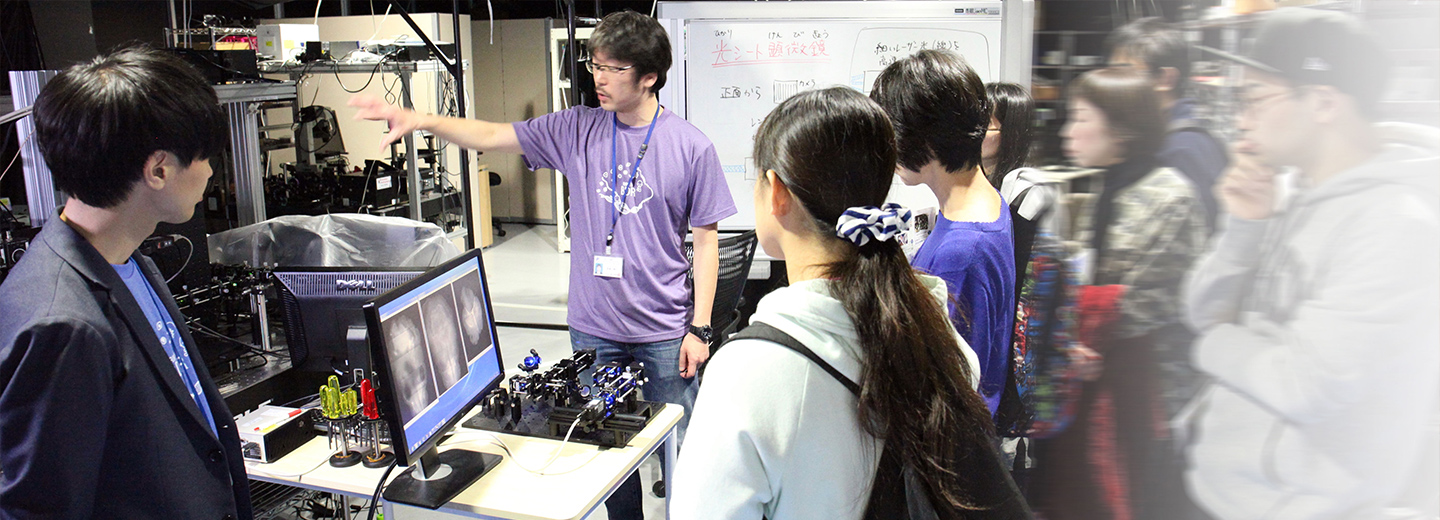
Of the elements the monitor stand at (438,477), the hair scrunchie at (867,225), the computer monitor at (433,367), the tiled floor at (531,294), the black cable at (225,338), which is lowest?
the tiled floor at (531,294)

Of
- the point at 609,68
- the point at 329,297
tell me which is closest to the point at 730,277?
the point at 609,68

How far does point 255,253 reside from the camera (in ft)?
9.61

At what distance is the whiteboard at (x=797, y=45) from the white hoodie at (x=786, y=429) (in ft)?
8.26

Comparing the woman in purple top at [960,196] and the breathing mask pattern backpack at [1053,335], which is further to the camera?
the woman in purple top at [960,196]

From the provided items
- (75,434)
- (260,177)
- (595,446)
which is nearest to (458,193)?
(260,177)

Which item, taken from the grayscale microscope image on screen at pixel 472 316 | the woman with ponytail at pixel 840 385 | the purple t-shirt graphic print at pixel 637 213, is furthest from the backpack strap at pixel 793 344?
the purple t-shirt graphic print at pixel 637 213

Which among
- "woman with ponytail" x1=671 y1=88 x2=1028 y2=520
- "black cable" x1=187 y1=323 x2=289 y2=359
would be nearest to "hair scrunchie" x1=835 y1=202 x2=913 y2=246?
"woman with ponytail" x1=671 y1=88 x2=1028 y2=520

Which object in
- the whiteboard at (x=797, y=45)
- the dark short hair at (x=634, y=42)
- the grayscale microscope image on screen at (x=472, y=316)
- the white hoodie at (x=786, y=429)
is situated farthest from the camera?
the whiteboard at (x=797, y=45)

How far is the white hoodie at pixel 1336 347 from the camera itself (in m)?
0.17

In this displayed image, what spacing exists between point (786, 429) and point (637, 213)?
148 cm

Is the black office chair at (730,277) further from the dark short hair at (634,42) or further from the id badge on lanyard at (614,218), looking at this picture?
the dark short hair at (634,42)

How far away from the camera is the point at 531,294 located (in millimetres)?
5773

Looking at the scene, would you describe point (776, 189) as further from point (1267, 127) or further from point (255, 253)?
point (255, 253)

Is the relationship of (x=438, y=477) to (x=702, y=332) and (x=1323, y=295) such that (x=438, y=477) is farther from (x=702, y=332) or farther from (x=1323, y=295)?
(x=1323, y=295)
